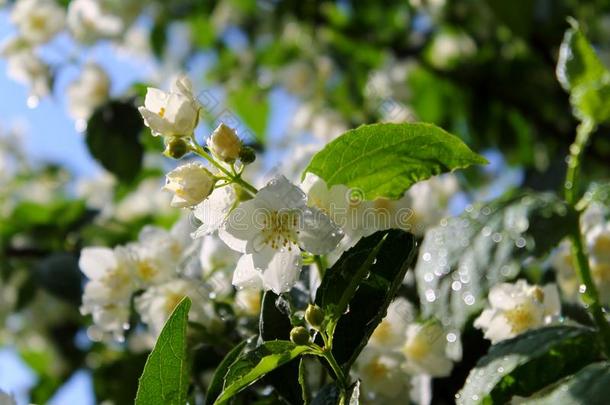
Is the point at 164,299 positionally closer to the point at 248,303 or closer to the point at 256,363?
the point at 248,303

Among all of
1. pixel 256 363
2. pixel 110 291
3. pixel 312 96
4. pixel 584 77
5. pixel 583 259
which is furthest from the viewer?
pixel 312 96

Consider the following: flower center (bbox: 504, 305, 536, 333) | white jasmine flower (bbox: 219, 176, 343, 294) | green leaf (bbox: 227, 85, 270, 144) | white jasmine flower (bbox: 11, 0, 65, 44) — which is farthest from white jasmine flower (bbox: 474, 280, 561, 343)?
green leaf (bbox: 227, 85, 270, 144)

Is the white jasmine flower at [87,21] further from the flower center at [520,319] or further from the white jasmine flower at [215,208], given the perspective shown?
the flower center at [520,319]

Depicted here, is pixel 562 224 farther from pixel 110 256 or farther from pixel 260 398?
pixel 110 256

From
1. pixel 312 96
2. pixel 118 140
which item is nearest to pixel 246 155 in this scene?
pixel 118 140

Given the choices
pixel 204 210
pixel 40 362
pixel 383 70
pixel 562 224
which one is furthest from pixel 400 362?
pixel 383 70
